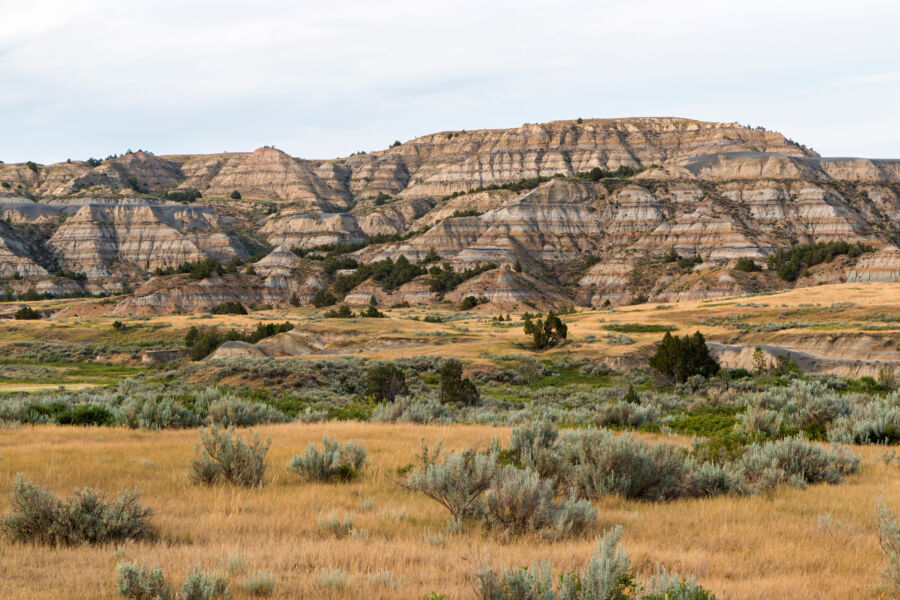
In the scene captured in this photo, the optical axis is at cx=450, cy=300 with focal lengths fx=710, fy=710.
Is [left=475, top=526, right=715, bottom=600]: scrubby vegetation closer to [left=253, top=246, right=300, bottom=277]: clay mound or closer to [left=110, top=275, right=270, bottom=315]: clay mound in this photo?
[left=110, top=275, right=270, bottom=315]: clay mound

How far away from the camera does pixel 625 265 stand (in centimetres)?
11706

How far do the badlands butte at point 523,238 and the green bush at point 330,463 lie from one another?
291 feet

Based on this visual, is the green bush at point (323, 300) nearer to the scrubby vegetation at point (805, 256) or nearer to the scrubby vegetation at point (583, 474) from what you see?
the scrubby vegetation at point (805, 256)

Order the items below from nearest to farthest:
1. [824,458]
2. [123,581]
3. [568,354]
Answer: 1. [123,581]
2. [824,458]
3. [568,354]

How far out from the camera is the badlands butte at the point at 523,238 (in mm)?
104438

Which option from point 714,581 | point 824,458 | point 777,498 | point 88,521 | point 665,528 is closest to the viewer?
point 714,581

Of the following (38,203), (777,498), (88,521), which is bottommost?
(777,498)

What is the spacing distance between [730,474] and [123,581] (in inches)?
291

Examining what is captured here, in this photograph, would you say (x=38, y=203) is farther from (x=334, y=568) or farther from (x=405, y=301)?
(x=334, y=568)

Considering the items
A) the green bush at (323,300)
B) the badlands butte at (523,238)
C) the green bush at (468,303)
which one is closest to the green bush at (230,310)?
the badlands butte at (523,238)

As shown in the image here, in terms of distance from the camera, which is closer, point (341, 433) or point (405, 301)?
point (341, 433)

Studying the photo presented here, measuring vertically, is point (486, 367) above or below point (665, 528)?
below

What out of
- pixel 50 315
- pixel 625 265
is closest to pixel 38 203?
pixel 50 315

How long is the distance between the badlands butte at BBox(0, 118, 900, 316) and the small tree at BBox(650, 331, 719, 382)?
63986 millimetres
